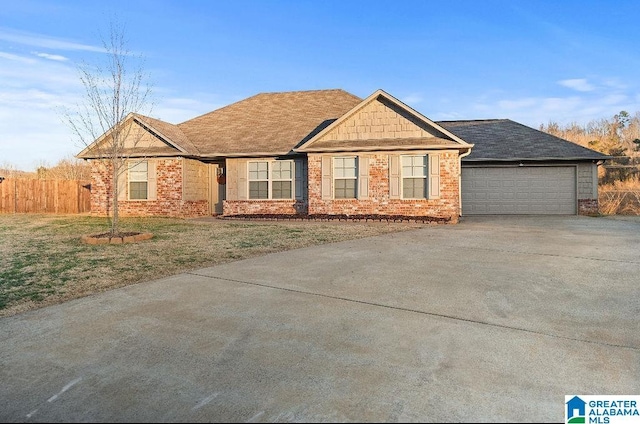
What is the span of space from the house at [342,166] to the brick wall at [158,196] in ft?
0.14

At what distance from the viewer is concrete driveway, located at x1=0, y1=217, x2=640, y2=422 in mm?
2682

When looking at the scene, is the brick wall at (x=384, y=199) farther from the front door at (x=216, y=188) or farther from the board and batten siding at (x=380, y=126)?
the front door at (x=216, y=188)

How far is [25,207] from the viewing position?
2202 cm

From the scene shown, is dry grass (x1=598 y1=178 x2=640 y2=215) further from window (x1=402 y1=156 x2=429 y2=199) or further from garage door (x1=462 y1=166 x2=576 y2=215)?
window (x1=402 y1=156 x2=429 y2=199)

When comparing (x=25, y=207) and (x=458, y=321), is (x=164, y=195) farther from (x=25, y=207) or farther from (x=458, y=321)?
(x=458, y=321)

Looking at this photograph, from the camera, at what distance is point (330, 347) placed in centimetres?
359

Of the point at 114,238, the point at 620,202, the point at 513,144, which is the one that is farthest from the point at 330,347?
the point at 620,202

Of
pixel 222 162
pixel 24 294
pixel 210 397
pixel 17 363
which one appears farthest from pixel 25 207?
pixel 210 397

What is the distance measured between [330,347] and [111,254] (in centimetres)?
622

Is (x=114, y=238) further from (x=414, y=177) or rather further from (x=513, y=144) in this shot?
(x=513, y=144)

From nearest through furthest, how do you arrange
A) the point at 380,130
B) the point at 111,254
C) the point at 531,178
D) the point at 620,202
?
the point at 111,254 < the point at 380,130 < the point at 531,178 < the point at 620,202

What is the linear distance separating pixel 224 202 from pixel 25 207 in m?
11.6

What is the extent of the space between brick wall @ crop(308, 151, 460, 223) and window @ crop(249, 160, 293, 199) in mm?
1539

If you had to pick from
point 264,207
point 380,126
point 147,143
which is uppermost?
point 380,126
